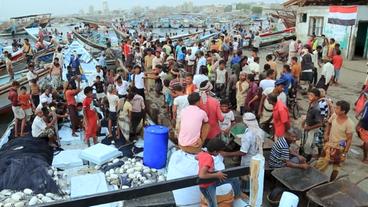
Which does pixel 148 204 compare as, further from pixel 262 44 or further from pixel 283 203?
pixel 262 44

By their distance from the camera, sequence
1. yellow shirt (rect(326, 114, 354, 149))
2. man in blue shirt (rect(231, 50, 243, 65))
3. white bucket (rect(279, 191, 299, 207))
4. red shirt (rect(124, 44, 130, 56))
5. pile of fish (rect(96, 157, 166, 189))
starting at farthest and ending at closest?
red shirt (rect(124, 44, 130, 56))
man in blue shirt (rect(231, 50, 243, 65))
pile of fish (rect(96, 157, 166, 189))
yellow shirt (rect(326, 114, 354, 149))
white bucket (rect(279, 191, 299, 207))

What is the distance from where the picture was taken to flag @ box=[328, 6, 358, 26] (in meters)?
16.3

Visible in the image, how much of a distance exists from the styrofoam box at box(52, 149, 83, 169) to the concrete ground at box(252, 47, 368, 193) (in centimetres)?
506

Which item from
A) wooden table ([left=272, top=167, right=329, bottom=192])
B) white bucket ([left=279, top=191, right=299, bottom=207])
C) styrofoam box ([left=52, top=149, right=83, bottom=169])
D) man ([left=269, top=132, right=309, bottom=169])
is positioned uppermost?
white bucket ([left=279, top=191, right=299, bottom=207])

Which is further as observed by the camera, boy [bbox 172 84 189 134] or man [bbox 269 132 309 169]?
boy [bbox 172 84 189 134]

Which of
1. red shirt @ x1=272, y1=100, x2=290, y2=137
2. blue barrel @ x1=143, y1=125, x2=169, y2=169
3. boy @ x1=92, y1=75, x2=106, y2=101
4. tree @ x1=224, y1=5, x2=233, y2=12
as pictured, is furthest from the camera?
tree @ x1=224, y1=5, x2=233, y2=12

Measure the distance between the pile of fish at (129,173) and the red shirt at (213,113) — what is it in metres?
1.50

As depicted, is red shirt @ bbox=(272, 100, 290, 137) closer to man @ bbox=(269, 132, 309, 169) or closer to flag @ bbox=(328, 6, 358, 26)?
man @ bbox=(269, 132, 309, 169)

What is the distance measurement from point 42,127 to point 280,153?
19.0 ft

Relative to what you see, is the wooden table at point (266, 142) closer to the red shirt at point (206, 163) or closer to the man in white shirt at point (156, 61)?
the red shirt at point (206, 163)

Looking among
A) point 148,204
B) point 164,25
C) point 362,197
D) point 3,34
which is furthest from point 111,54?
point 164,25

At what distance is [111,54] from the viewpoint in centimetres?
2159

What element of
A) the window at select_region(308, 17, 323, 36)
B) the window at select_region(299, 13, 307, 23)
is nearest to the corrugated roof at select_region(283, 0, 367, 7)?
the window at select_region(299, 13, 307, 23)

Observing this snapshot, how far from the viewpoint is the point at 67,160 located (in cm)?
789
